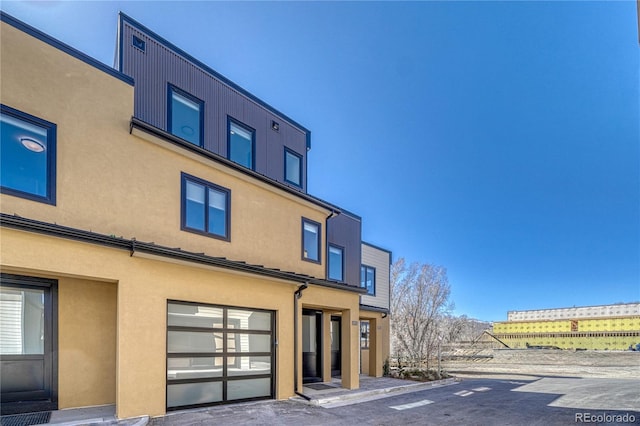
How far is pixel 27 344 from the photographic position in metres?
6.70

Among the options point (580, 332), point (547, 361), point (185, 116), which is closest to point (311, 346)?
point (185, 116)

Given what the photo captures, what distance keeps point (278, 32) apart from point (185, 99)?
6888mm

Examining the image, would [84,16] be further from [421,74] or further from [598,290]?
[598,290]

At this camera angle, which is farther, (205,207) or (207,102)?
(207,102)

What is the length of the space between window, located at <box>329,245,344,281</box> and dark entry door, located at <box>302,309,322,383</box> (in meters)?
1.76

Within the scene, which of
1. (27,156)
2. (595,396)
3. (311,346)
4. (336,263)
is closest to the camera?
(27,156)

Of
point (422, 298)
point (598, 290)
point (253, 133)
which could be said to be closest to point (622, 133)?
point (422, 298)

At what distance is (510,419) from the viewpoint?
341 inches

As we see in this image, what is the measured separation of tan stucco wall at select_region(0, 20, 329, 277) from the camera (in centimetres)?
659

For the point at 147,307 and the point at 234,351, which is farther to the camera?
the point at 234,351

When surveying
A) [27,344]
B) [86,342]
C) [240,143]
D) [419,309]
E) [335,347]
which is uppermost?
[240,143]

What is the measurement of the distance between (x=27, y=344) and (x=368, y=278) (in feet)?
45.0

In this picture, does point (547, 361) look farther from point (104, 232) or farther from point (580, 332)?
point (104, 232)
